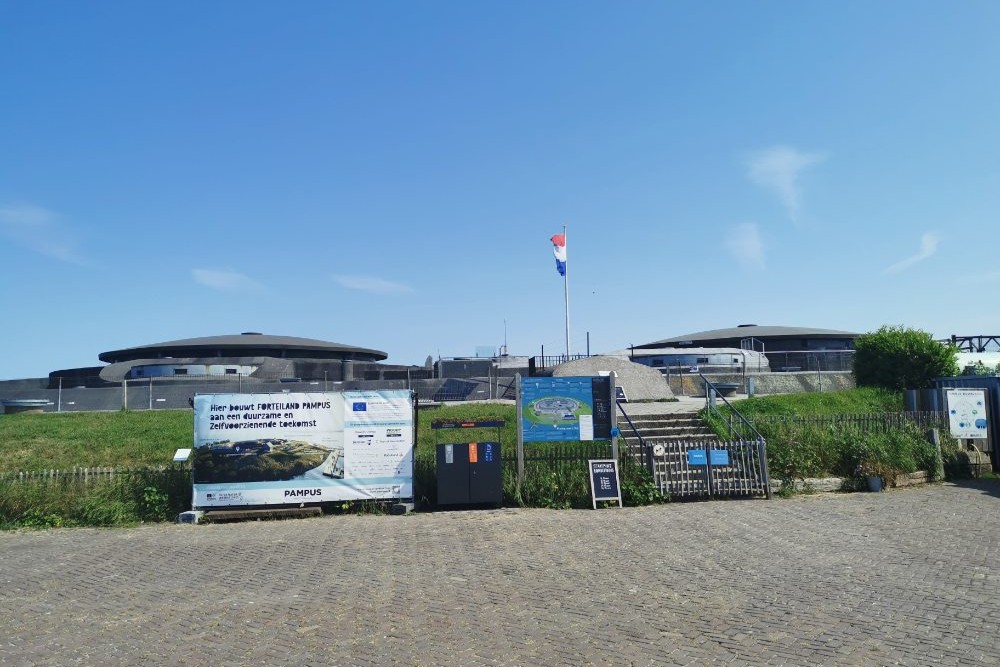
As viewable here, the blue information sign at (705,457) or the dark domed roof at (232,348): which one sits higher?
the dark domed roof at (232,348)

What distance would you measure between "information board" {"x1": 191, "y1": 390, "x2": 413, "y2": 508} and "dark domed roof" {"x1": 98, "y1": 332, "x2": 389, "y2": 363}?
50.3 metres

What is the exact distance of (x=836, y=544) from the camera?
9.45m

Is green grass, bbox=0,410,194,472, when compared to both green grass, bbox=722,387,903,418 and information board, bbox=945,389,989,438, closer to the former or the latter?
green grass, bbox=722,387,903,418

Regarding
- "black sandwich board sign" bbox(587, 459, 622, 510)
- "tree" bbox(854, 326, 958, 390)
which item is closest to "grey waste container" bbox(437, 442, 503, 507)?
"black sandwich board sign" bbox(587, 459, 622, 510)

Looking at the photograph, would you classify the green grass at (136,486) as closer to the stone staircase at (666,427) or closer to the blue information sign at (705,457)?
the blue information sign at (705,457)

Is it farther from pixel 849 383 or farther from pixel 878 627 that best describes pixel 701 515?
pixel 849 383

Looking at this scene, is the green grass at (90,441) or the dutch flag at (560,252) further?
the dutch flag at (560,252)

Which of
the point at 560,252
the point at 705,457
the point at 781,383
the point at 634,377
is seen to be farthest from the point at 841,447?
the point at 560,252

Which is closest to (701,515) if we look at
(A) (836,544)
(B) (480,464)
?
(A) (836,544)

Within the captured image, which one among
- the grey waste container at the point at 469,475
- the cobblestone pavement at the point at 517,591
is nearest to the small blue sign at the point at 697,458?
the cobblestone pavement at the point at 517,591

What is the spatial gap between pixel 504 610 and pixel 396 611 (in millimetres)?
1006

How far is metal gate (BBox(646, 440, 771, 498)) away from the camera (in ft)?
43.4

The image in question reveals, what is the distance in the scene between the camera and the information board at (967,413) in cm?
1667

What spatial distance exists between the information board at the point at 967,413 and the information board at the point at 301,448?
12583 millimetres
